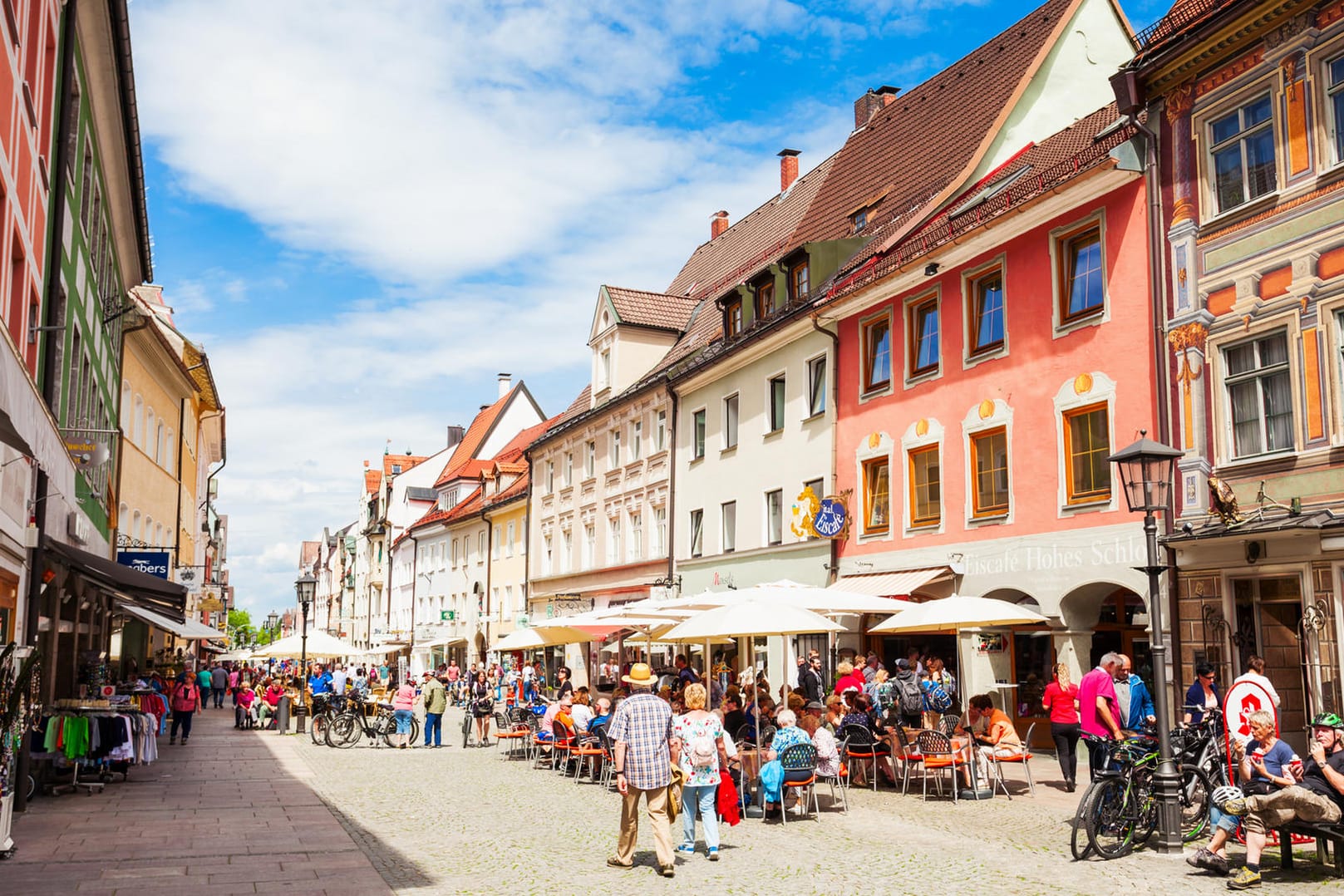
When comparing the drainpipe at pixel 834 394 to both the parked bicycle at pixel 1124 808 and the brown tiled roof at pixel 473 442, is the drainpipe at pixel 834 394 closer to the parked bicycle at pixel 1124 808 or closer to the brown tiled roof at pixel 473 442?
the parked bicycle at pixel 1124 808

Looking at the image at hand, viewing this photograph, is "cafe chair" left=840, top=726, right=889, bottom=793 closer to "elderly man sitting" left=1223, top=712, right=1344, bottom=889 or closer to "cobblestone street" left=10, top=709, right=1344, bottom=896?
"cobblestone street" left=10, top=709, right=1344, bottom=896

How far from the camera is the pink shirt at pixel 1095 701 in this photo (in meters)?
14.5

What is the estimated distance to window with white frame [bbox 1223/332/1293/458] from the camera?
53.0 ft

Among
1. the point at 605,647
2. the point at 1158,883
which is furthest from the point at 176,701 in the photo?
the point at 1158,883

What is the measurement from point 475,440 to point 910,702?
55919 millimetres

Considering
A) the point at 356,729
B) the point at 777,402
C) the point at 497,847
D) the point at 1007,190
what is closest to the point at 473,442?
the point at 777,402

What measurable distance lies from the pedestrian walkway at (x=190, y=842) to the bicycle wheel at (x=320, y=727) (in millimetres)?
7515

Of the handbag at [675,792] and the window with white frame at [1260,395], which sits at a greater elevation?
the window with white frame at [1260,395]

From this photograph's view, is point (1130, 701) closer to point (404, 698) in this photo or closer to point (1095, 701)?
point (1095, 701)

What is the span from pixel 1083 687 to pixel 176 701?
2133 centimetres

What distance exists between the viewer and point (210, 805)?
1557cm

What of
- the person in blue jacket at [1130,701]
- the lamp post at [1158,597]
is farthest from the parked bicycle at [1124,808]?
the person in blue jacket at [1130,701]

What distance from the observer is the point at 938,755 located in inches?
603

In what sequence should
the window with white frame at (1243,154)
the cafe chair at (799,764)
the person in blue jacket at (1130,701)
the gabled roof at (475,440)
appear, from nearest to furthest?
the cafe chair at (799,764) < the person in blue jacket at (1130,701) < the window with white frame at (1243,154) < the gabled roof at (475,440)
